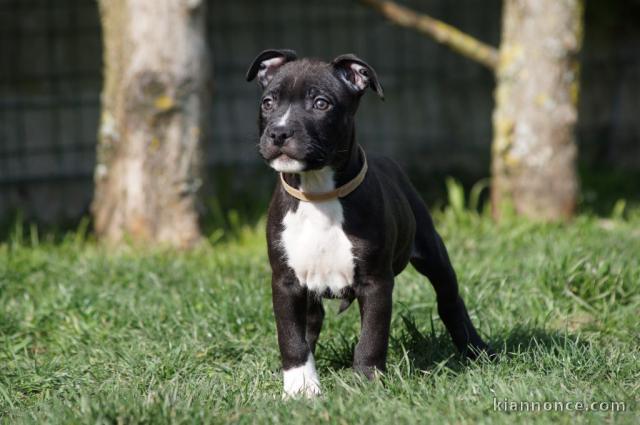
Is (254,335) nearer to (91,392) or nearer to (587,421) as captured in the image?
(91,392)

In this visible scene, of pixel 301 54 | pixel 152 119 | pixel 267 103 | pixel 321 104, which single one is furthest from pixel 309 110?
pixel 301 54

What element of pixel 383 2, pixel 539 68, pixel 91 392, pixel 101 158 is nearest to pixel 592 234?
pixel 539 68

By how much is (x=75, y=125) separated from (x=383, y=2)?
3501 millimetres

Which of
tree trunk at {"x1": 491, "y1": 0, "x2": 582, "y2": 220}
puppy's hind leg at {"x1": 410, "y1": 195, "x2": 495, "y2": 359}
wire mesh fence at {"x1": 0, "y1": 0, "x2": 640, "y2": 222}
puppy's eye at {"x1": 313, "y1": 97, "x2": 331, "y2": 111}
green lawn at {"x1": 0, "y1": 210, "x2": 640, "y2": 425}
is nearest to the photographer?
green lawn at {"x1": 0, "y1": 210, "x2": 640, "y2": 425}

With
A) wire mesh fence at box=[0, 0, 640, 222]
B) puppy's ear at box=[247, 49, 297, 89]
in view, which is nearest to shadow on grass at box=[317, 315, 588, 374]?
puppy's ear at box=[247, 49, 297, 89]

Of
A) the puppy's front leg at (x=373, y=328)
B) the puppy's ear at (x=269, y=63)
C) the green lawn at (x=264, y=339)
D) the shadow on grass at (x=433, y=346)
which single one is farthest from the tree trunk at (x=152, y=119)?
the puppy's front leg at (x=373, y=328)

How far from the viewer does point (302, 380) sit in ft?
12.9

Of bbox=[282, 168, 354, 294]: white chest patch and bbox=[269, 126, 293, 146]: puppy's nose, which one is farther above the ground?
bbox=[269, 126, 293, 146]: puppy's nose

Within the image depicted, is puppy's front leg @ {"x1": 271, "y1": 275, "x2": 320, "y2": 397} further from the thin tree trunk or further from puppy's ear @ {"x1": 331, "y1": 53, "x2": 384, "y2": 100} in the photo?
the thin tree trunk

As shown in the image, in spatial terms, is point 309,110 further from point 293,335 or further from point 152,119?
point 152,119

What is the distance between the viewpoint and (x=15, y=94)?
9391 mm

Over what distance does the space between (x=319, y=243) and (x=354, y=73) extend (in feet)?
2.55

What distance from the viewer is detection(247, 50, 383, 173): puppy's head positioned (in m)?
3.72

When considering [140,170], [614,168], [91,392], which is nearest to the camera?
[91,392]
